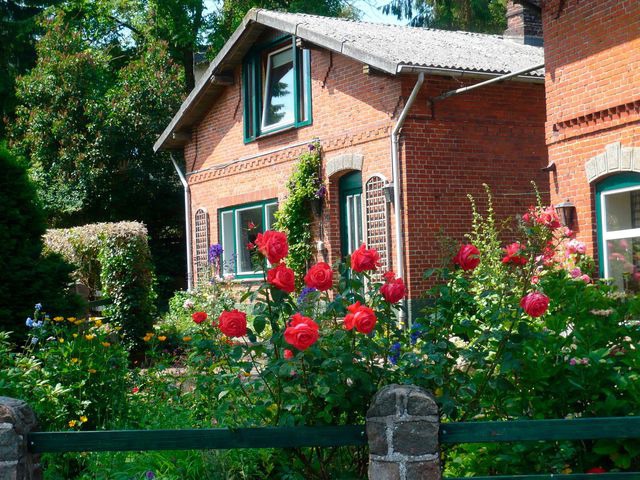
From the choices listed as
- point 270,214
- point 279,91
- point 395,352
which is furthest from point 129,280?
point 395,352

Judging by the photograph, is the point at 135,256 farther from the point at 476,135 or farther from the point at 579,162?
the point at 579,162

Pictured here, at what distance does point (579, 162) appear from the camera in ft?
36.9

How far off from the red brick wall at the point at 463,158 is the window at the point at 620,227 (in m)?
3.07

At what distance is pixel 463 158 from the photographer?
1456cm

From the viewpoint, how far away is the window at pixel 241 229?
17609 mm

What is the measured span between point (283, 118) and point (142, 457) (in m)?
11.9

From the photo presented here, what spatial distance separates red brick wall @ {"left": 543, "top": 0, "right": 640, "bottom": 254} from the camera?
10484mm

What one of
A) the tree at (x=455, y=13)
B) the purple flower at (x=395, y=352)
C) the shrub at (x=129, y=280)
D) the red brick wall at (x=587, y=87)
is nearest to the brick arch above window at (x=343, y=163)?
the shrub at (x=129, y=280)

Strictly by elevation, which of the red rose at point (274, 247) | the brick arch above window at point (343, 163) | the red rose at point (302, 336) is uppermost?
the brick arch above window at point (343, 163)

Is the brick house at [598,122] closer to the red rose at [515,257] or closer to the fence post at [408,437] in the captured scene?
the red rose at [515,257]

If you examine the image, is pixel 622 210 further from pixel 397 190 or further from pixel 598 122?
pixel 397 190

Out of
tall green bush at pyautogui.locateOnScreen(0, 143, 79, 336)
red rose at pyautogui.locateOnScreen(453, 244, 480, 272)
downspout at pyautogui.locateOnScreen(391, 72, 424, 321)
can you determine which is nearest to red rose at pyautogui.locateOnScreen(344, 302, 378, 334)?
red rose at pyautogui.locateOnScreen(453, 244, 480, 272)

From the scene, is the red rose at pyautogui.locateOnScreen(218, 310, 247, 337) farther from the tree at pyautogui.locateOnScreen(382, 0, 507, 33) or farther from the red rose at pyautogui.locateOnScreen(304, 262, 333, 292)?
the tree at pyautogui.locateOnScreen(382, 0, 507, 33)

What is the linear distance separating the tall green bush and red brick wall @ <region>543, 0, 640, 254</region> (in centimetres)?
617
